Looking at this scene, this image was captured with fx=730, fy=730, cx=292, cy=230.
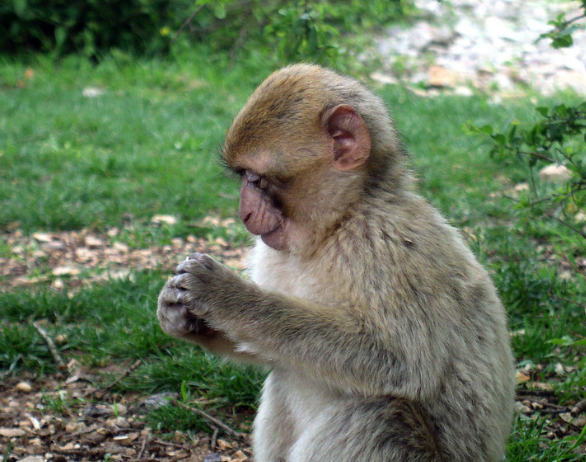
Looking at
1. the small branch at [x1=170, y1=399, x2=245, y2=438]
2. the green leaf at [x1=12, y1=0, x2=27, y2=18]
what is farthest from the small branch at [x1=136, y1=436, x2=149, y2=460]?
the green leaf at [x1=12, y1=0, x2=27, y2=18]

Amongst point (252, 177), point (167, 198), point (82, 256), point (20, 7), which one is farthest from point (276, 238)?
point (20, 7)

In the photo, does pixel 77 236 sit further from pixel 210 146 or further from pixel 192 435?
pixel 192 435

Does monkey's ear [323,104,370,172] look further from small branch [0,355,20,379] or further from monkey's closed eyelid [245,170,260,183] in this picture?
small branch [0,355,20,379]

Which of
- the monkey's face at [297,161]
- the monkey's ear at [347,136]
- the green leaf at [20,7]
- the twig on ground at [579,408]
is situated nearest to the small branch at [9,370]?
the monkey's face at [297,161]

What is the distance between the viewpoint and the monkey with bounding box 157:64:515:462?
2.54 metres

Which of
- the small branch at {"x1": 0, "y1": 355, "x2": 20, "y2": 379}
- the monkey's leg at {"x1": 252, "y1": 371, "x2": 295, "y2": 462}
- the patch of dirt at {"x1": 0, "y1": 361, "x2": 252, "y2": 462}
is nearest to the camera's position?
the monkey's leg at {"x1": 252, "y1": 371, "x2": 295, "y2": 462}

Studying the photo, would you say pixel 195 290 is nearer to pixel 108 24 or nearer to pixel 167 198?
pixel 167 198

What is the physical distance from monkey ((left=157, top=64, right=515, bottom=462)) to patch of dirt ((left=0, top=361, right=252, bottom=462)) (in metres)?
0.53

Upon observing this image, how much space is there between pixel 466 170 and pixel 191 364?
377cm

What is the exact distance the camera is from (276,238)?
109 inches

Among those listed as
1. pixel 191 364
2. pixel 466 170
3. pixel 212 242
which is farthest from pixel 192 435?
pixel 466 170

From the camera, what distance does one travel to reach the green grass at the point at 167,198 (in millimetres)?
3762

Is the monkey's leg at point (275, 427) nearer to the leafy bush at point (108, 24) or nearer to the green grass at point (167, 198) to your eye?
the green grass at point (167, 198)

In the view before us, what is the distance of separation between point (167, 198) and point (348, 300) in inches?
149
